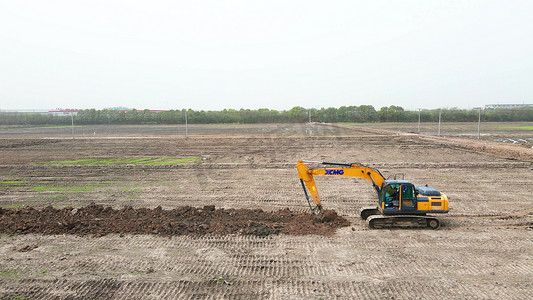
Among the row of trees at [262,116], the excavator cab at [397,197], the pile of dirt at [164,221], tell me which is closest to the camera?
the excavator cab at [397,197]

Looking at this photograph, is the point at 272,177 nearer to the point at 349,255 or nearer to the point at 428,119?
the point at 349,255

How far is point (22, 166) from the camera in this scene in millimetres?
21953

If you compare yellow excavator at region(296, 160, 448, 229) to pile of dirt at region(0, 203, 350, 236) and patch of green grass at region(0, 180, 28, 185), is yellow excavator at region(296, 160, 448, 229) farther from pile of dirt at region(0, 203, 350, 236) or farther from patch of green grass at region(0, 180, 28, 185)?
patch of green grass at region(0, 180, 28, 185)

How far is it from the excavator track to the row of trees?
59783mm

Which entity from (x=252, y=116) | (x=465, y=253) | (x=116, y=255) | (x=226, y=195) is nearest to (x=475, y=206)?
(x=465, y=253)

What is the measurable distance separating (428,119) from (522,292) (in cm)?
7535

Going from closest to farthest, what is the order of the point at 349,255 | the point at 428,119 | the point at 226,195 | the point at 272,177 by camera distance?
the point at 349,255 → the point at 226,195 → the point at 272,177 → the point at 428,119

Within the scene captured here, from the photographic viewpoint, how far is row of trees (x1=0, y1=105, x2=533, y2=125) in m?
72.2

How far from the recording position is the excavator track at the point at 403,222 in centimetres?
1061

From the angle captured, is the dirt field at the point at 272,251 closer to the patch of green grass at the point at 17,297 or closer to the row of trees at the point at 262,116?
the patch of green grass at the point at 17,297

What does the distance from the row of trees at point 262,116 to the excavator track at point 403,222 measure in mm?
59783

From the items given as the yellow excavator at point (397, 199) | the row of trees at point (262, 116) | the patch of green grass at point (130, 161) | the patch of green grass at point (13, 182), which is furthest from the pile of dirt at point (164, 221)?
the row of trees at point (262, 116)

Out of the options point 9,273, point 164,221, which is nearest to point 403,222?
point 164,221

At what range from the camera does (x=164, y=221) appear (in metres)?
11.2
